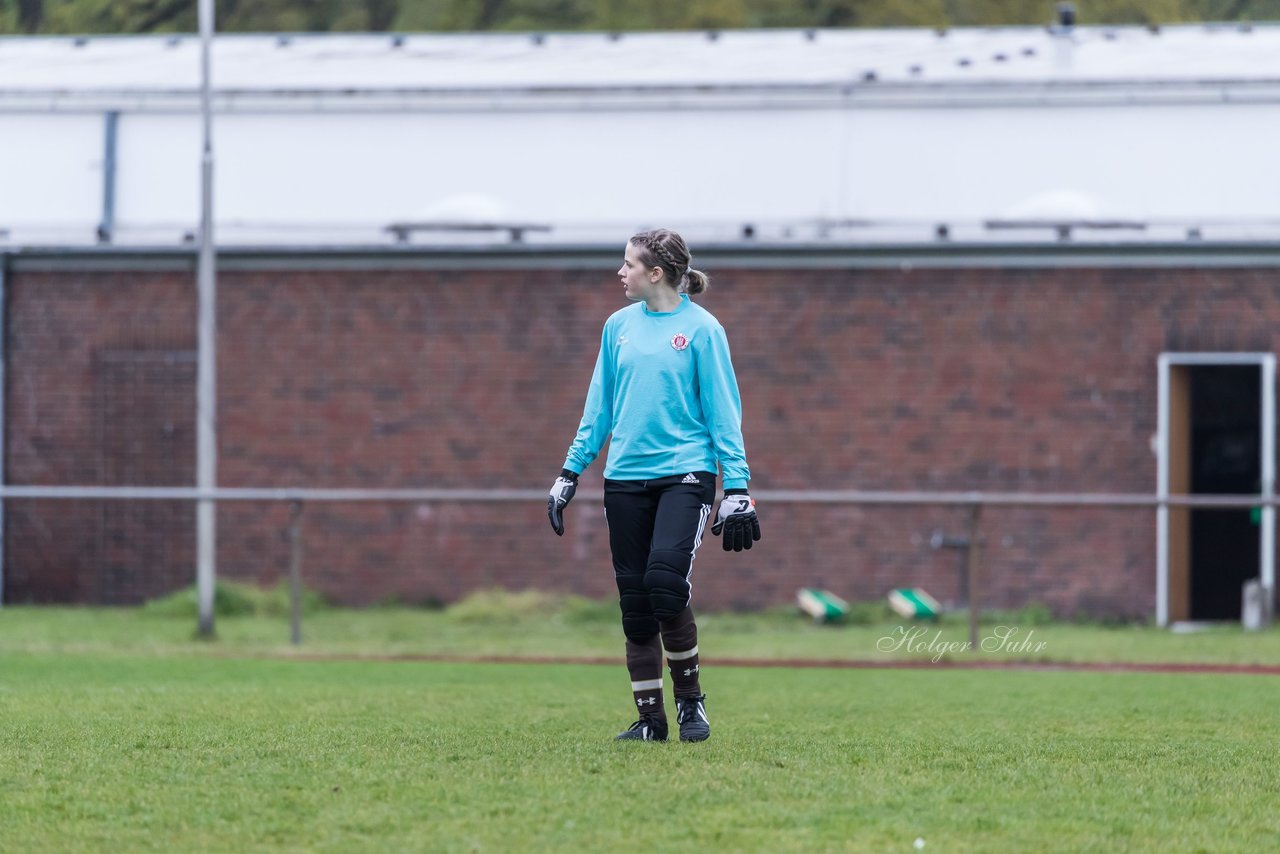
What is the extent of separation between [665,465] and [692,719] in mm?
942

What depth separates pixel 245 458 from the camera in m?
17.2

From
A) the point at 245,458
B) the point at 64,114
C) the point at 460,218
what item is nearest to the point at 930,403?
the point at 460,218

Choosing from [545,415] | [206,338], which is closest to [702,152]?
[545,415]

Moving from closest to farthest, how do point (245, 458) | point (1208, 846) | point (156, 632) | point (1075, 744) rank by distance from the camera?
1. point (1208, 846)
2. point (1075, 744)
3. point (156, 632)
4. point (245, 458)

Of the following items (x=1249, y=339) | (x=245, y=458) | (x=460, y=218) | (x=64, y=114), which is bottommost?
(x=245, y=458)

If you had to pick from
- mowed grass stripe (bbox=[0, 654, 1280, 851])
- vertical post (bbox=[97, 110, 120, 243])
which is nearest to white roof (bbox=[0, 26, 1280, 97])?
vertical post (bbox=[97, 110, 120, 243])

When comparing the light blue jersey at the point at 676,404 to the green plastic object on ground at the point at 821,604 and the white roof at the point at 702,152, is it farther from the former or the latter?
the white roof at the point at 702,152

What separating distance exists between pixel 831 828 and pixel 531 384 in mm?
12226

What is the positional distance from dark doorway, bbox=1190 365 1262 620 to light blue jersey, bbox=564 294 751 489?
1086 centimetres

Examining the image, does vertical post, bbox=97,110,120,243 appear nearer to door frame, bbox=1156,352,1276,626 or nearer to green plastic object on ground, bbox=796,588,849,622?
green plastic object on ground, bbox=796,588,849,622

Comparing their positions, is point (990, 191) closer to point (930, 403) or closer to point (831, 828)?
point (930, 403)

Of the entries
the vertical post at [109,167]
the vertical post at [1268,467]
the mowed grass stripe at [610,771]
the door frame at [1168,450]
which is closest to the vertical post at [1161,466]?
the door frame at [1168,450]

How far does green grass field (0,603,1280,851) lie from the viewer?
4910 mm

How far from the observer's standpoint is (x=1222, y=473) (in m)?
16.5
